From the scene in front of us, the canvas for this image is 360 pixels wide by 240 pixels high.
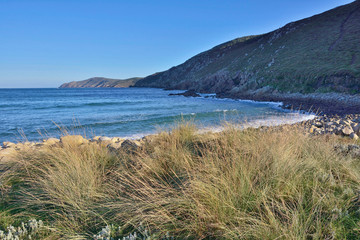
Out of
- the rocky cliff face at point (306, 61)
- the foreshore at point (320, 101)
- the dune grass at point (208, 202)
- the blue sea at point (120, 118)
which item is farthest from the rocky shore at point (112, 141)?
the rocky cliff face at point (306, 61)

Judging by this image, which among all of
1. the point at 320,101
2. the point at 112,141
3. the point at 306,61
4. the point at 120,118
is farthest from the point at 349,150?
the point at 306,61

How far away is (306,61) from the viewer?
123ft

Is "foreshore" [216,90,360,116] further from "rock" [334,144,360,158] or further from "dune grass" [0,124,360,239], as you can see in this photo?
"dune grass" [0,124,360,239]

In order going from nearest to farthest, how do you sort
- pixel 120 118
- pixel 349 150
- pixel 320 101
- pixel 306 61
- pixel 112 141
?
pixel 349 150 → pixel 112 141 → pixel 120 118 → pixel 320 101 → pixel 306 61

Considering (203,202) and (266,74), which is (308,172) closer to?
(203,202)

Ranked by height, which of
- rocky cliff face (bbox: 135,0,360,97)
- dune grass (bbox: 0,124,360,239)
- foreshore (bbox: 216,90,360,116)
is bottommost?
foreshore (bbox: 216,90,360,116)

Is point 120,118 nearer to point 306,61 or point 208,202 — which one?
point 208,202

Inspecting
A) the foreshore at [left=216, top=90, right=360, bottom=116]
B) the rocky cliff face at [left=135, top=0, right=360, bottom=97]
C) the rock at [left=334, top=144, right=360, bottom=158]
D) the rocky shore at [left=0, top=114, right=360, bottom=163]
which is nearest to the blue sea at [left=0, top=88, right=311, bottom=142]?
the rocky shore at [left=0, top=114, right=360, bottom=163]

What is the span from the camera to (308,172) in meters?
2.97

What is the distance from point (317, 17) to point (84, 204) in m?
78.5

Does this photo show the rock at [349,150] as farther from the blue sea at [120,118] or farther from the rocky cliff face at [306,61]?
the rocky cliff face at [306,61]

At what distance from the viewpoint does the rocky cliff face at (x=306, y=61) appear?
27.8 metres

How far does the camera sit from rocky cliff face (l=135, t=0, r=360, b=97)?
27.8 meters

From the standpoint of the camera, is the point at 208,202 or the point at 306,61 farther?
the point at 306,61
